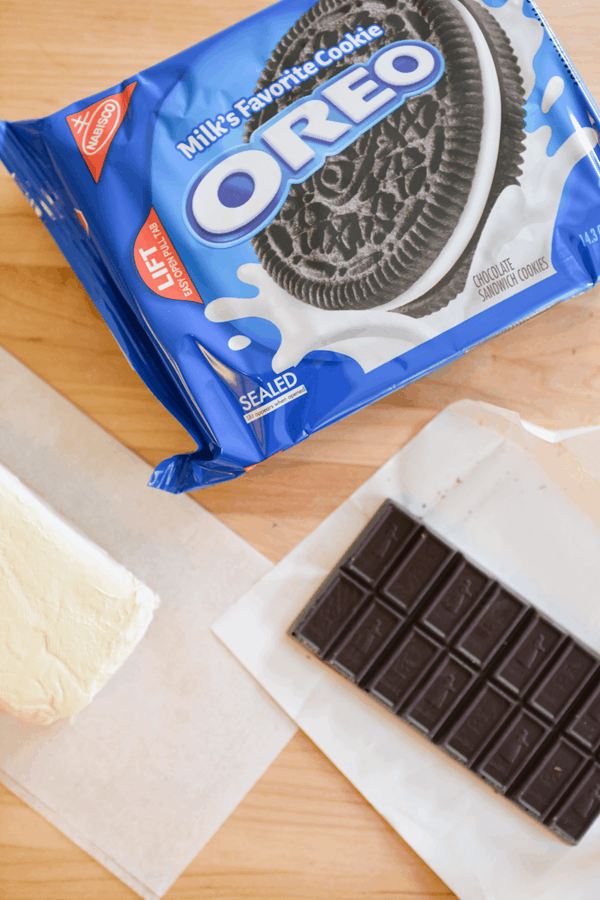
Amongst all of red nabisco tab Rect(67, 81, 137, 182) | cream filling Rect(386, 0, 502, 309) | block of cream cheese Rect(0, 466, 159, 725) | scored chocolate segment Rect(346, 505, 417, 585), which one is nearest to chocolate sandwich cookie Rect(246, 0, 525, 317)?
cream filling Rect(386, 0, 502, 309)

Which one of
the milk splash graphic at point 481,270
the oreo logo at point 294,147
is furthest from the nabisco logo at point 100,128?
the milk splash graphic at point 481,270

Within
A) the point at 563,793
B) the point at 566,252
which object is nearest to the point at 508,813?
the point at 563,793

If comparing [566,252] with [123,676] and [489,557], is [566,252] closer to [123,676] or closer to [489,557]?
[489,557]

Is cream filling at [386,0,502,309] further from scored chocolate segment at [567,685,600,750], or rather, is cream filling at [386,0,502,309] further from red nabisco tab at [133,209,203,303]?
scored chocolate segment at [567,685,600,750]

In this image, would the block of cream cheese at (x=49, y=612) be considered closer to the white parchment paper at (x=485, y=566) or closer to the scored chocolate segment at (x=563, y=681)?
the white parchment paper at (x=485, y=566)

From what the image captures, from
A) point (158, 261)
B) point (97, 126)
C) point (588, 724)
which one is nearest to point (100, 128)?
point (97, 126)

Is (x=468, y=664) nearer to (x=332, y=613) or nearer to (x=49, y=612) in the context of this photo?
(x=332, y=613)
